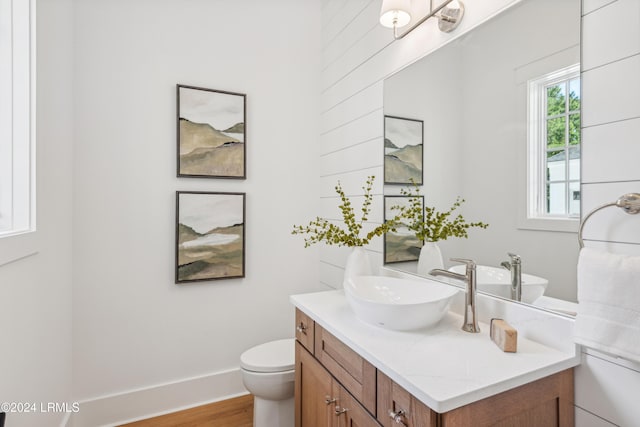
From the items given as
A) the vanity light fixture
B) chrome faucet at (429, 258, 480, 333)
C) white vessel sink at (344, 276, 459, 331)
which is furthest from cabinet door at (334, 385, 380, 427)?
the vanity light fixture

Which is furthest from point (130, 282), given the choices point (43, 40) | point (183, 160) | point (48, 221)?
point (43, 40)

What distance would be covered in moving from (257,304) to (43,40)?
1785 millimetres

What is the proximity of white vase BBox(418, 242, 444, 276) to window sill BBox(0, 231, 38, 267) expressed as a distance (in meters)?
1.56

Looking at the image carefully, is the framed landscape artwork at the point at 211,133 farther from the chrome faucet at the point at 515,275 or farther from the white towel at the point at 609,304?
the white towel at the point at 609,304

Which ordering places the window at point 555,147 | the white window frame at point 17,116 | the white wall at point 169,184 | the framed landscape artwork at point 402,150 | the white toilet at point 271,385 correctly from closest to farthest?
the window at point 555,147 < the white window frame at point 17,116 < the framed landscape artwork at point 402,150 < the white toilet at point 271,385 < the white wall at point 169,184

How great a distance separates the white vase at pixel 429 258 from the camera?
1.56m

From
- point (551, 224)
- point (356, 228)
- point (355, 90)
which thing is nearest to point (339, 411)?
point (356, 228)

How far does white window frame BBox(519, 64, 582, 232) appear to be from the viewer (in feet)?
3.69

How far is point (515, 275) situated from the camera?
4.06 feet

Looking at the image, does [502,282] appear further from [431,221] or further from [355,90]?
[355,90]

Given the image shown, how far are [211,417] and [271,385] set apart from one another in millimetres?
612

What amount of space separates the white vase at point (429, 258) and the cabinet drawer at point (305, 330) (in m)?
0.58

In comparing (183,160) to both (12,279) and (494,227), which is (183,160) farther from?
(494,227)

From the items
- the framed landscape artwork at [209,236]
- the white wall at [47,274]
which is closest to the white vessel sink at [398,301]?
the framed landscape artwork at [209,236]
